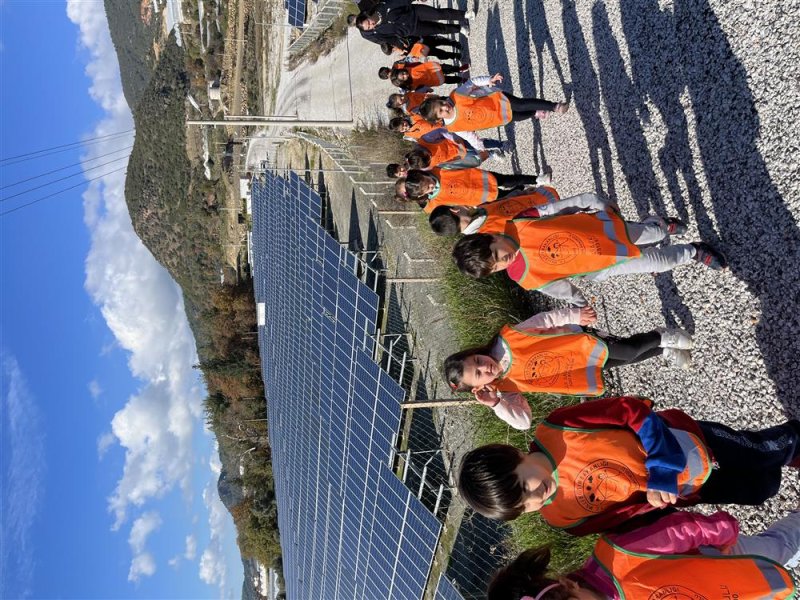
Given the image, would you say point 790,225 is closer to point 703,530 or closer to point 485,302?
point 703,530

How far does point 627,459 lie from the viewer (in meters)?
3.31

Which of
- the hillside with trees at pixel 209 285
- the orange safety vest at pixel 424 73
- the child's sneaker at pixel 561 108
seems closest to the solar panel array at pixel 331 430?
the orange safety vest at pixel 424 73

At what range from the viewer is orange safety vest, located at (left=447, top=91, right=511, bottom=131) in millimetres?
7047

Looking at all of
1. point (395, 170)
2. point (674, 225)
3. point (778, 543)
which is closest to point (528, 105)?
point (395, 170)

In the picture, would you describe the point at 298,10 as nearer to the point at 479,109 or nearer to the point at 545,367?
the point at 479,109

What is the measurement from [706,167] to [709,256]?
94 centimetres

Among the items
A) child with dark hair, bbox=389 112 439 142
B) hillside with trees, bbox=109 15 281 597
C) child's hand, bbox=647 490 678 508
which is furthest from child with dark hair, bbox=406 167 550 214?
hillside with trees, bbox=109 15 281 597

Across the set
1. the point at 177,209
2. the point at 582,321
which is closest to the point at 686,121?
the point at 582,321

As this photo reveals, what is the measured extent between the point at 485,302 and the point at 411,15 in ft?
15.8

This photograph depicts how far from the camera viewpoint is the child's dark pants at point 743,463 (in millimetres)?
3654

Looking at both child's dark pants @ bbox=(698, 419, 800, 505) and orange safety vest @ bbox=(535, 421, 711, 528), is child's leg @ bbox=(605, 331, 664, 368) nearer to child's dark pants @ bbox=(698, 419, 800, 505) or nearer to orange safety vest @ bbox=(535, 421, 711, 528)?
child's dark pants @ bbox=(698, 419, 800, 505)

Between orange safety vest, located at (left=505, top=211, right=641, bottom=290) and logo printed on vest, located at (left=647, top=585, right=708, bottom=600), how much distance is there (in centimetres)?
252

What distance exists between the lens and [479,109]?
704 cm

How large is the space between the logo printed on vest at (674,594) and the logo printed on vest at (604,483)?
66 centimetres
